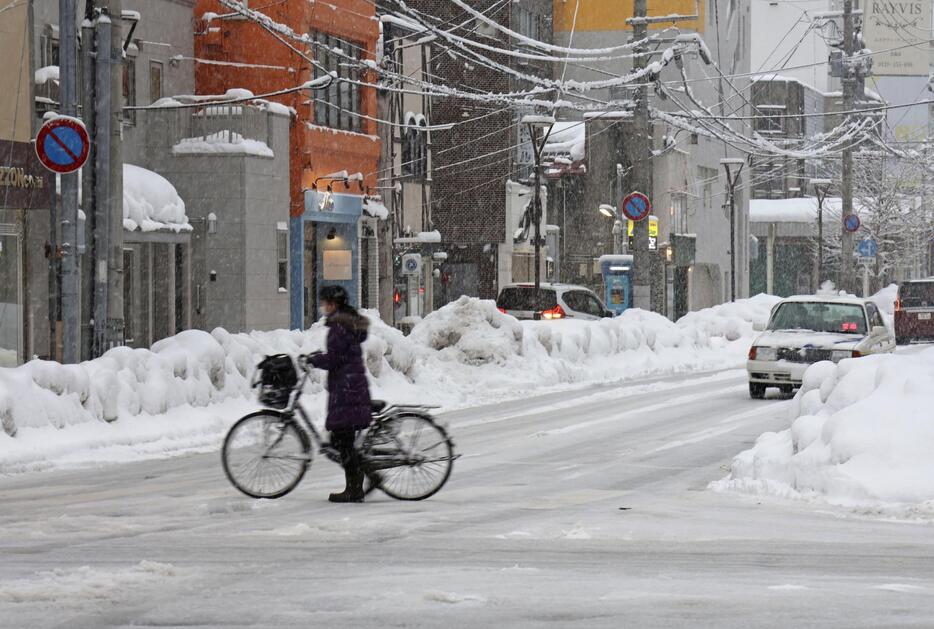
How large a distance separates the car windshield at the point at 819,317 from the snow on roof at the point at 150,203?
44.2 feet

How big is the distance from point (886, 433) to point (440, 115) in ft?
162

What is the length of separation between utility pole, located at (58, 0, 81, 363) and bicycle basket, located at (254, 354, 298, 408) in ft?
24.7

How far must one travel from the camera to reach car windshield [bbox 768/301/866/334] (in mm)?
24500

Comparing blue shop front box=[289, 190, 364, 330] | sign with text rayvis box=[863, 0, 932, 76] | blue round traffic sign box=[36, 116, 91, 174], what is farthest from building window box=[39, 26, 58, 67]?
sign with text rayvis box=[863, 0, 932, 76]

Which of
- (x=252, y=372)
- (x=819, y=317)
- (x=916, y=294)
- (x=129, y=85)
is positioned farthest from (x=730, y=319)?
(x=252, y=372)

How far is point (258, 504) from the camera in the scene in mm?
12289

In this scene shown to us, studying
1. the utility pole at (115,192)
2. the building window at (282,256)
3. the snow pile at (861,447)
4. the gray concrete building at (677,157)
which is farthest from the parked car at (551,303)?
the gray concrete building at (677,157)

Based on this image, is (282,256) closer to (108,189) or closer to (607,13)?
(108,189)

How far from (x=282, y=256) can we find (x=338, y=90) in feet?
19.8

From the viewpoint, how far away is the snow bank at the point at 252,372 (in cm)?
1694

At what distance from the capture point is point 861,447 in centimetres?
1255

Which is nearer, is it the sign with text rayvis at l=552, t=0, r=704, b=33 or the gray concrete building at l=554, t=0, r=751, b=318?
the gray concrete building at l=554, t=0, r=751, b=318

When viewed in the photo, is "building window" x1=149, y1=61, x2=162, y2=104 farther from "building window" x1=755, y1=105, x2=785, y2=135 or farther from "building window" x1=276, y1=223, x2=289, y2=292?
"building window" x1=755, y1=105, x2=785, y2=135

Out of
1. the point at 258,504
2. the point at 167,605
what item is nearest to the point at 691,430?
the point at 258,504
